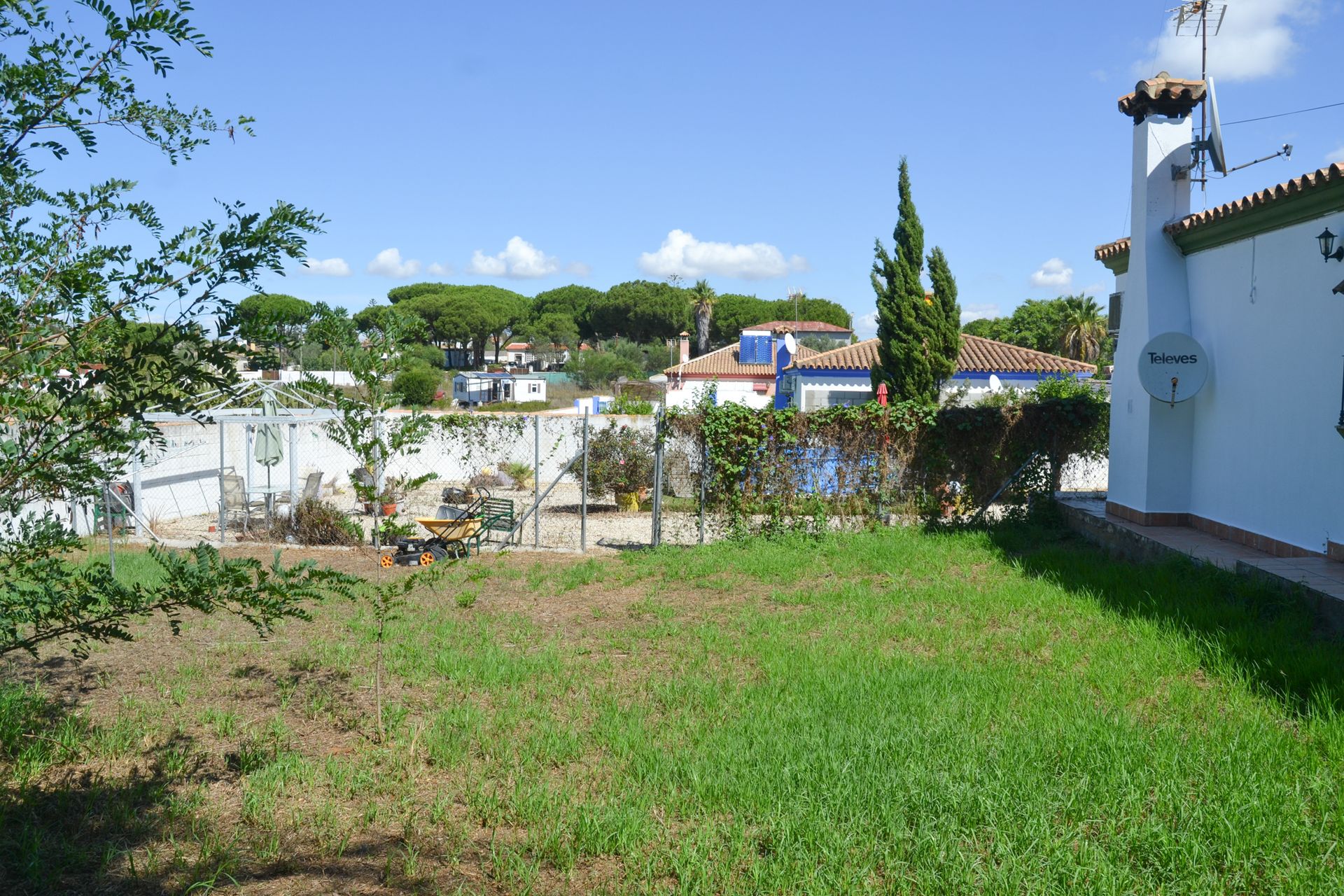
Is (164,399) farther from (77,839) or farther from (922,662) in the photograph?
(922,662)

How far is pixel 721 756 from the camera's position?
16.6ft

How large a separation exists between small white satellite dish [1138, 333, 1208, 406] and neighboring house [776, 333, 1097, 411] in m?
19.9

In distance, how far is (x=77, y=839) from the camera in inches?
171

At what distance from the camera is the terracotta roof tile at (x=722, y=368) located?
143ft

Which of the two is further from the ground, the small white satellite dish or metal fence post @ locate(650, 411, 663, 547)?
the small white satellite dish

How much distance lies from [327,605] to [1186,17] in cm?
1223

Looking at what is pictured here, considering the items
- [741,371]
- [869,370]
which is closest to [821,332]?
[741,371]

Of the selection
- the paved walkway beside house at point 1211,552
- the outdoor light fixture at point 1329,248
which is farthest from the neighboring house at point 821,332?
the outdoor light fixture at point 1329,248

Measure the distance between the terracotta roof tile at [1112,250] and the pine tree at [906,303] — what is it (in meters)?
9.21

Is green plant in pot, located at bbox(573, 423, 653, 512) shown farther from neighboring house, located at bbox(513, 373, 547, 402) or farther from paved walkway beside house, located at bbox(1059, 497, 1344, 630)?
neighboring house, located at bbox(513, 373, 547, 402)

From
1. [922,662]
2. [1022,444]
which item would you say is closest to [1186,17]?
[1022,444]

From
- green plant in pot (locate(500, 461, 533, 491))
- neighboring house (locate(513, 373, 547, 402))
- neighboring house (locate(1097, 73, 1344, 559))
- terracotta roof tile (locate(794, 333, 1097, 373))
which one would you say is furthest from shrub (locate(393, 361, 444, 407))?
neighboring house (locate(1097, 73, 1344, 559))

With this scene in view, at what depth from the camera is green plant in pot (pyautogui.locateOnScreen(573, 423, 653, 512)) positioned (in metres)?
18.5

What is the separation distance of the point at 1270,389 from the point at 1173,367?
120cm
